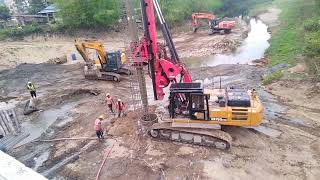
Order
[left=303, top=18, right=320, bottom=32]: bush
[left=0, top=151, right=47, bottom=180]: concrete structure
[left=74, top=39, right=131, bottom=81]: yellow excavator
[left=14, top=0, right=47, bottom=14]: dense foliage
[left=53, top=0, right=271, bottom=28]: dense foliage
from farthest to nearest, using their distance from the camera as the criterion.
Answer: [left=14, top=0, right=47, bottom=14]: dense foliage, [left=53, top=0, right=271, bottom=28]: dense foliage, [left=303, top=18, right=320, bottom=32]: bush, [left=74, top=39, right=131, bottom=81]: yellow excavator, [left=0, top=151, right=47, bottom=180]: concrete structure

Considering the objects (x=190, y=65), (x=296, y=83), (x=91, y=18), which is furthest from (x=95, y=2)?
(x=296, y=83)

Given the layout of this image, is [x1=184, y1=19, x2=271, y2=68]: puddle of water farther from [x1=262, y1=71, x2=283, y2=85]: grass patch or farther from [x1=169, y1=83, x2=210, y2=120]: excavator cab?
[x1=169, y1=83, x2=210, y2=120]: excavator cab

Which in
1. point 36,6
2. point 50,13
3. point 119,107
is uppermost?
point 36,6

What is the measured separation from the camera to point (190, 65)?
26000mm

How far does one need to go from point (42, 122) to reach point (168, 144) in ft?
24.7

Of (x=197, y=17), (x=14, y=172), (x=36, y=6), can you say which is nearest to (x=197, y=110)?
(x=14, y=172)

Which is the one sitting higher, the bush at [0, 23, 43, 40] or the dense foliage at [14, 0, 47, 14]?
the dense foliage at [14, 0, 47, 14]

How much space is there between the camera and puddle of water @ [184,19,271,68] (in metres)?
26.5

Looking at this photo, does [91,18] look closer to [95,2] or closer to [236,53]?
[95,2]

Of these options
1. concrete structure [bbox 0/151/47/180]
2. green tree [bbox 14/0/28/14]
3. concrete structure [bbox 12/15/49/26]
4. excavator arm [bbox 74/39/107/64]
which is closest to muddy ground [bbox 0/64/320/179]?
concrete structure [bbox 0/151/47/180]

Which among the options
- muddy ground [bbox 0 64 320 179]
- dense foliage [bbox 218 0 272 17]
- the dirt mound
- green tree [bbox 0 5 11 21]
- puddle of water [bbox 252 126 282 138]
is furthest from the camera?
dense foliage [bbox 218 0 272 17]

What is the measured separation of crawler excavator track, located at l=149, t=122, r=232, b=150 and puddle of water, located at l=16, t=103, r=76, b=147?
5985 mm

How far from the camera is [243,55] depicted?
2828cm

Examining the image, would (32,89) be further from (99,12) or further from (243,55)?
(99,12)
